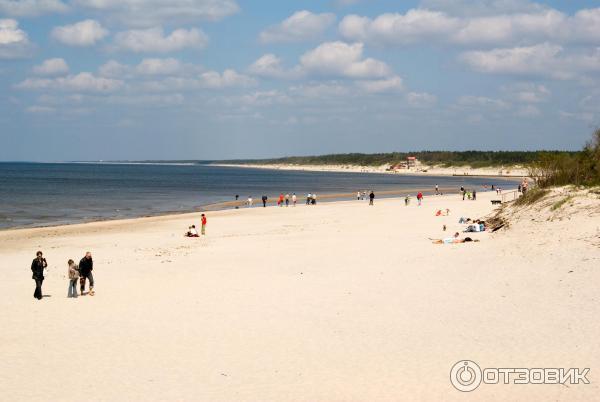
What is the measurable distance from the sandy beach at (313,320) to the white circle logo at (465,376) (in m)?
0.13

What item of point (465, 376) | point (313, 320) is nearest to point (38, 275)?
point (313, 320)

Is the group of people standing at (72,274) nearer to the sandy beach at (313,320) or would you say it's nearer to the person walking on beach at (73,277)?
the person walking on beach at (73,277)

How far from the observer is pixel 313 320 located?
517 inches

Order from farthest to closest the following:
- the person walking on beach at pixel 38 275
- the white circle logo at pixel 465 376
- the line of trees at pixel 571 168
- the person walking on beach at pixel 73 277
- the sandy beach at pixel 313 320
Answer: the line of trees at pixel 571 168
the person walking on beach at pixel 73 277
the person walking on beach at pixel 38 275
the sandy beach at pixel 313 320
the white circle logo at pixel 465 376

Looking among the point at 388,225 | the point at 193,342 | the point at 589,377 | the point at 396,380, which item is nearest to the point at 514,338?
the point at 589,377

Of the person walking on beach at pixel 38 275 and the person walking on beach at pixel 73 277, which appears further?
the person walking on beach at pixel 73 277

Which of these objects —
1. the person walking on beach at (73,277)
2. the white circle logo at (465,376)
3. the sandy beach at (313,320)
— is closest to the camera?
the white circle logo at (465,376)

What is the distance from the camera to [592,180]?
30.8 meters

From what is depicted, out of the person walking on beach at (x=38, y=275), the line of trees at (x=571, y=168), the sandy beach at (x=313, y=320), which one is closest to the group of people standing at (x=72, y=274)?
the person walking on beach at (x=38, y=275)

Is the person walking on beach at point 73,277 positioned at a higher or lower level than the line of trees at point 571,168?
lower

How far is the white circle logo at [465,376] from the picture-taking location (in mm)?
9390

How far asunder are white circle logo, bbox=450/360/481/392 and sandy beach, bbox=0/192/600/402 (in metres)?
0.13

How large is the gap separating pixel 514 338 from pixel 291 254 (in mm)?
12188

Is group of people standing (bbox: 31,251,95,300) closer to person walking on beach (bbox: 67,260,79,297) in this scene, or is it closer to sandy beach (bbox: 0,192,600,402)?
person walking on beach (bbox: 67,260,79,297)
